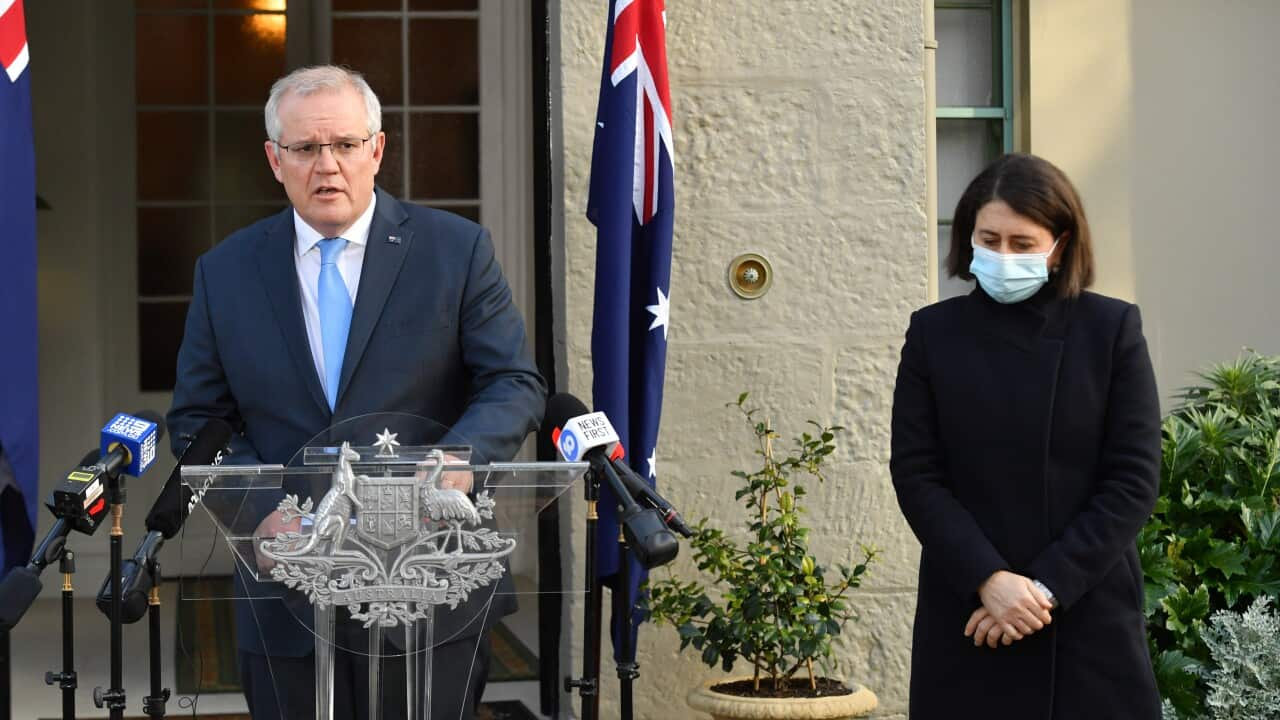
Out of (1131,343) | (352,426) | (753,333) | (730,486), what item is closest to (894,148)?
(753,333)

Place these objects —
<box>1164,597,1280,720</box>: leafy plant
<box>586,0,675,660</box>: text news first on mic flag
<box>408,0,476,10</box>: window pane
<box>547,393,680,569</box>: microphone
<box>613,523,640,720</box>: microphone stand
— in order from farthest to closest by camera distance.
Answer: <box>408,0,476,10</box>: window pane < <box>1164,597,1280,720</box>: leafy plant < <box>586,0,675,660</box>: text news first on mic flag < <box>613,523,640,720</box>: microphone stand < <box>547,393,680,569</box>: microphone

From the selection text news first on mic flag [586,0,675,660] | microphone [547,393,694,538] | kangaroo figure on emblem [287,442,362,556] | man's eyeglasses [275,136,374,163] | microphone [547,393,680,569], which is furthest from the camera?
text news first on mic flag [586,0,675,660]

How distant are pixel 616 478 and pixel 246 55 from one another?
21.1 feet

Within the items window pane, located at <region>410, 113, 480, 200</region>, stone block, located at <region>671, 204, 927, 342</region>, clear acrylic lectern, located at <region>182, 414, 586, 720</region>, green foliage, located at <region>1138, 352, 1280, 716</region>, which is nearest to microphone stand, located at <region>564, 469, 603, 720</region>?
clear acrylic lectern, located at <region>182, 414, 586, 720</region>

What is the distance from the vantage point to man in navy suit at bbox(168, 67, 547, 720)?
2.86 m

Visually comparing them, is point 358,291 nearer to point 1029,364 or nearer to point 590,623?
point 590,623

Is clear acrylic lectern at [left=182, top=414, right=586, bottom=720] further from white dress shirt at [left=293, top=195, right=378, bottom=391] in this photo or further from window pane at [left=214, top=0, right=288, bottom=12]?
window pane at [left=214, top=0, right=288, bottom=12]

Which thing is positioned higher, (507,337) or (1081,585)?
(507,337)

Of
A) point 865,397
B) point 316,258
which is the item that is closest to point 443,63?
point 865,397

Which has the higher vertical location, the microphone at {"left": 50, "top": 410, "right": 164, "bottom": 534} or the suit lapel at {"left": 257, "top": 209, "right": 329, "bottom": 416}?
the suit lapel at {"left": 257, "top": 209, "right": 329, "bottom": 416}

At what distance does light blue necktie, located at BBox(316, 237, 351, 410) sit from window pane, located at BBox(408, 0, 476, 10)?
17.9 feet

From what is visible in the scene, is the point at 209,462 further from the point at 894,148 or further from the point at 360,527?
the point at 894,148

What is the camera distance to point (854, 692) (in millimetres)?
4305

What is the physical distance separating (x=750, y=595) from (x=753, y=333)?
0.96 metres
